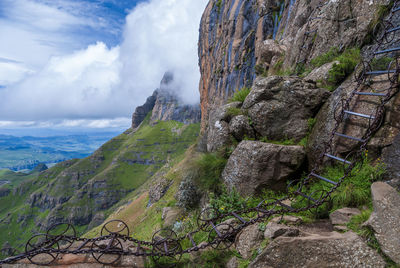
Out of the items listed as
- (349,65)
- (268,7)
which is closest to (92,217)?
(268,7)

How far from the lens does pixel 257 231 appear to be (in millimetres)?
5195

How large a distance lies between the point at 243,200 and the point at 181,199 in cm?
508

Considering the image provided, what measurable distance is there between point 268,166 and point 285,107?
3.12 metres

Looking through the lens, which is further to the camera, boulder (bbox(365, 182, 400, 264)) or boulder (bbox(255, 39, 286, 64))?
boulder (bbox(255, 39, 286, 64))

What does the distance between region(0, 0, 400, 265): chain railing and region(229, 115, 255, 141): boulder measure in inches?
123

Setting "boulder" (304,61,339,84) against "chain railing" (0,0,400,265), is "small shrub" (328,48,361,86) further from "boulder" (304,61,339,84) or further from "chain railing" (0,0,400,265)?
"chain railing" (0,0,400,265)

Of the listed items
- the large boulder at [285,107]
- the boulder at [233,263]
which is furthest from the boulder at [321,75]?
the boulder at [233,263]

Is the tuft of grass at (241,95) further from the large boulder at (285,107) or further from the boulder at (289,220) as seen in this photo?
the boulder at (289,220)

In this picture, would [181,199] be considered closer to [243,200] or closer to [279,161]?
[243,200]

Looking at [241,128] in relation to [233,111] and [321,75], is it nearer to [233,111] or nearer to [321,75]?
[233,111]

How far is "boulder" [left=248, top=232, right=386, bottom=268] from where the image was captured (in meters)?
4.07

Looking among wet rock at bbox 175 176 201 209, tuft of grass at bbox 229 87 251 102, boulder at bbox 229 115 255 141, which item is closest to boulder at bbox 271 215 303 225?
boulder at bbox 229 115 255 141

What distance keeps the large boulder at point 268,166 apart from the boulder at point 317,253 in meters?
3.91

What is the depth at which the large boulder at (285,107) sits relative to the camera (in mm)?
9250
